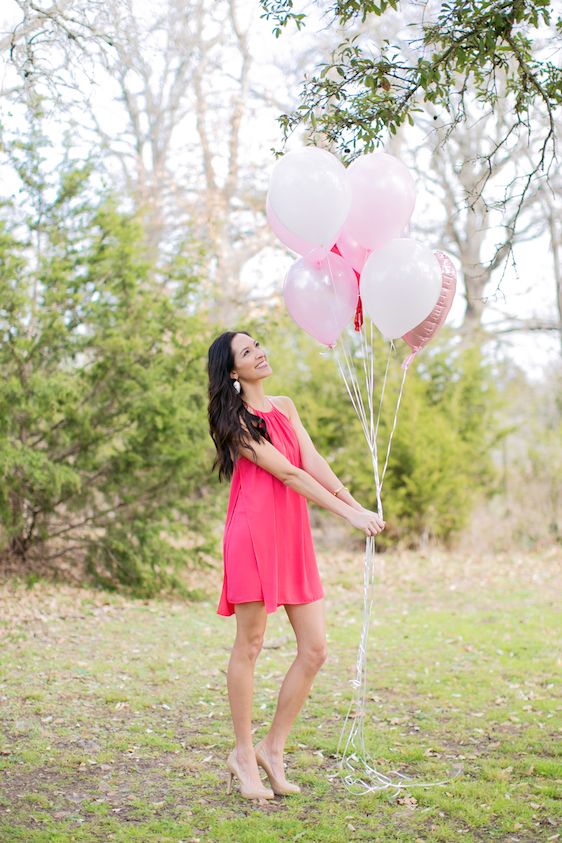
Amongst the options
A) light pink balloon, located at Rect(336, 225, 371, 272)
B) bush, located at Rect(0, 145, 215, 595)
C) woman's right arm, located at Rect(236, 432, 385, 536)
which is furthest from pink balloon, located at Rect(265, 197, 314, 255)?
bush, located at Rect(0, 145, 215, 595)

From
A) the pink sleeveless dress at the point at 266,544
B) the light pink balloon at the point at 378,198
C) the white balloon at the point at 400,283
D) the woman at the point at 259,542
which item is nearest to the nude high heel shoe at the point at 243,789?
the woman at the point at 259,542

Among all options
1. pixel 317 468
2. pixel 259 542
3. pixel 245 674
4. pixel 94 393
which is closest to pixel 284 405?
pixel 317 468

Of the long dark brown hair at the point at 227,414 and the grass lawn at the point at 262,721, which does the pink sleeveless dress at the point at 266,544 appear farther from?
the grass lawn at the point at 262,721

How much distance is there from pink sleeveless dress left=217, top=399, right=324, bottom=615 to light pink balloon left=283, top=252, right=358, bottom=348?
535mm

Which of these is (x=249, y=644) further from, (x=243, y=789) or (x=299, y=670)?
(x=243, y=789)

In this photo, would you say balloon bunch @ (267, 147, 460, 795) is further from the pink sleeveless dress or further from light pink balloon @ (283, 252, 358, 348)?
the pink sleeveless dress

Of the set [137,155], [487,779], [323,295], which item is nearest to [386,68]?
[323,295]

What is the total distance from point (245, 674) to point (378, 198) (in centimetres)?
198

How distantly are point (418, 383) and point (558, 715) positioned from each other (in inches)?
295

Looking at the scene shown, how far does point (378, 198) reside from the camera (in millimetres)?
3668

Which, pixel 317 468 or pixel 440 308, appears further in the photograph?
pixel 440 308

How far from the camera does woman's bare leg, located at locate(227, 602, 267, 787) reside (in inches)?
136

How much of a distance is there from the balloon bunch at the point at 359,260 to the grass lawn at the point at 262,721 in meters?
0.28

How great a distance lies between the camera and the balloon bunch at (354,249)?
11.7 feet
